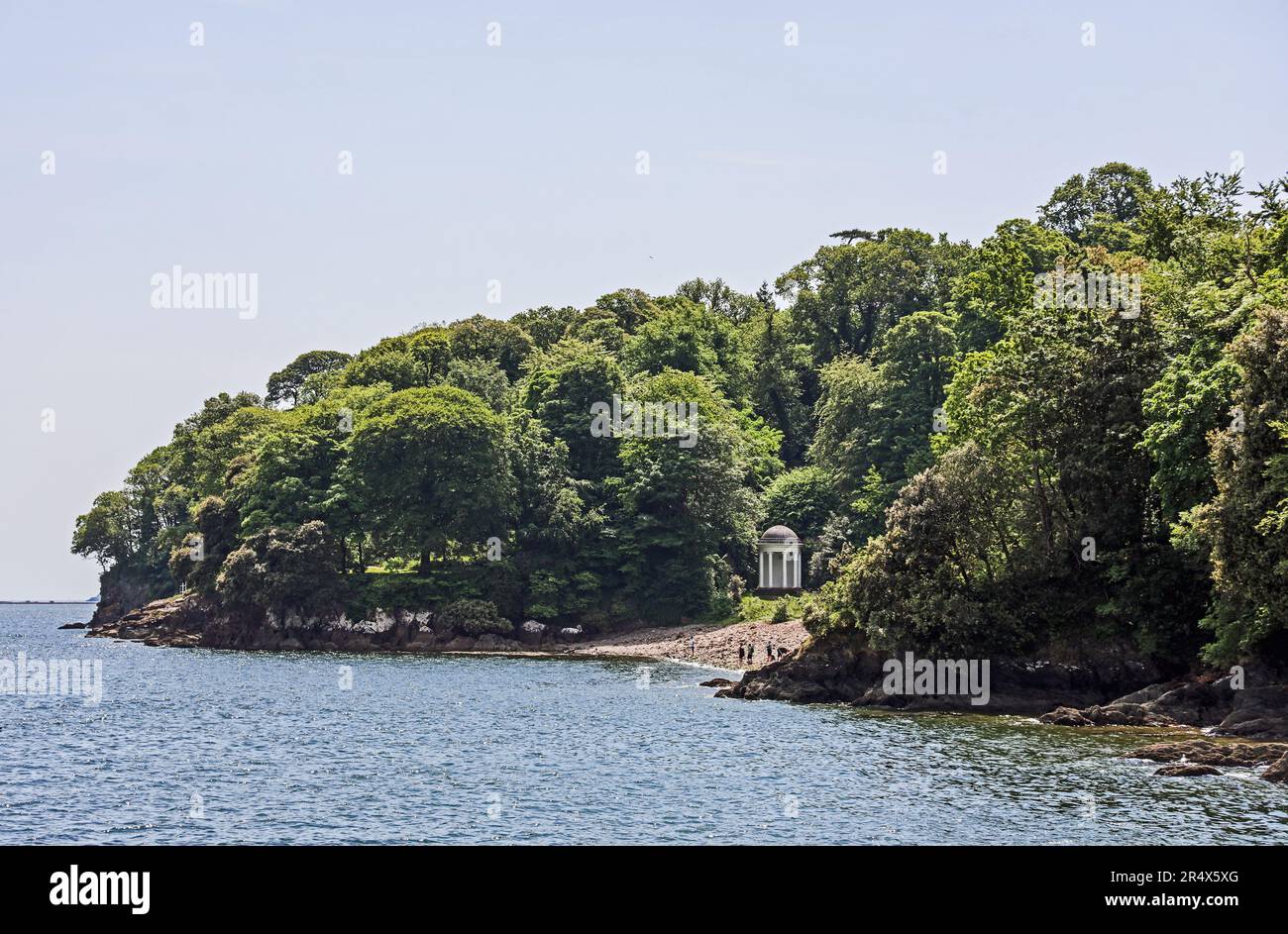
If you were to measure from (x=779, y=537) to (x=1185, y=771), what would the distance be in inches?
2547

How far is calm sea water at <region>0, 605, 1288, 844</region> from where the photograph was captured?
29.9 meters

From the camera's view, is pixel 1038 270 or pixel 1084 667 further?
pixel 1038 270

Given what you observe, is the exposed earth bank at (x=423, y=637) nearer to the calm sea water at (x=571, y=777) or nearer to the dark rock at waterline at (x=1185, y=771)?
the calm sea water at (x=571, y=777)

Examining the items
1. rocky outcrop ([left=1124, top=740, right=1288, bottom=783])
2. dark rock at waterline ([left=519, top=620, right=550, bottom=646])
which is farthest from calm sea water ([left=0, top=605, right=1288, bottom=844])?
dark rock at waterline ([left=519, top=620, right=550, bottom=646])

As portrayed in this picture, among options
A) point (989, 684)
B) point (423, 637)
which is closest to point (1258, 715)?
point (989, 684)

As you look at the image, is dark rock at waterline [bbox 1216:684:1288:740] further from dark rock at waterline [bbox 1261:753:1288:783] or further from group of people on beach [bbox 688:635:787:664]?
group of people on beach [bbox 688:635:787:664]

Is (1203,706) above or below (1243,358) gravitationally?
below

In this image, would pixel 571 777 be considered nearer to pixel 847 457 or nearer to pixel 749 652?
pixel 749 652

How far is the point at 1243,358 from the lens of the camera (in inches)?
1708

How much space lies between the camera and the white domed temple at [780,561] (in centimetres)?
10038
